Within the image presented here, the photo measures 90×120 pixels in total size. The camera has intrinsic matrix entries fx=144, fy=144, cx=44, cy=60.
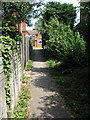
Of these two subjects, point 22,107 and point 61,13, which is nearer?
point 22,107

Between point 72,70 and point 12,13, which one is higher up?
point 12,13

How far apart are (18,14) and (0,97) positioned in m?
2.71

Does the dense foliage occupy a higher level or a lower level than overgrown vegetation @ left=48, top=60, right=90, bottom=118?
higher

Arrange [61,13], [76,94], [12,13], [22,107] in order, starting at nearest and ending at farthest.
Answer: [22,107] → [12,13] → [76,94] → [61,13]

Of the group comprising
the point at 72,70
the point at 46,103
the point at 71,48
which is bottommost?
the point at 46,103

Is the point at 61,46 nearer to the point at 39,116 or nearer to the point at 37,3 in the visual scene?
the point at 37,3

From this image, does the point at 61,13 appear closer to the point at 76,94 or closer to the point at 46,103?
the point at 76,94

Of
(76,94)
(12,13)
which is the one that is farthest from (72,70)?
(12,13)

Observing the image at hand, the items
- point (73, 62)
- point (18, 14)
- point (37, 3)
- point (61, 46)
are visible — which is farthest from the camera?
point (61, 46)

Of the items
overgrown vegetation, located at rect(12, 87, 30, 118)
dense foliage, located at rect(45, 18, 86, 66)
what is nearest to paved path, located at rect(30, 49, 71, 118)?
overgrown vegetation, located at rect(12, 87, 30, 118)

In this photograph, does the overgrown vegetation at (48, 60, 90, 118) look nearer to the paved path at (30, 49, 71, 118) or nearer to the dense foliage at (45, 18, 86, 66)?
the paved path at (30, 49, 71, 118)

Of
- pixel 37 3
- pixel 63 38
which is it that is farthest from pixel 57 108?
pixel 63 38

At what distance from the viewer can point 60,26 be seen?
30.1 ft

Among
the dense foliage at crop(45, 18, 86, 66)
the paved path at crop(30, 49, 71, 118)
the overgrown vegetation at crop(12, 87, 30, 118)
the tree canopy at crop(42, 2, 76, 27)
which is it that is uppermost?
the tree canopy at crop(42, 2, 76, 27)
